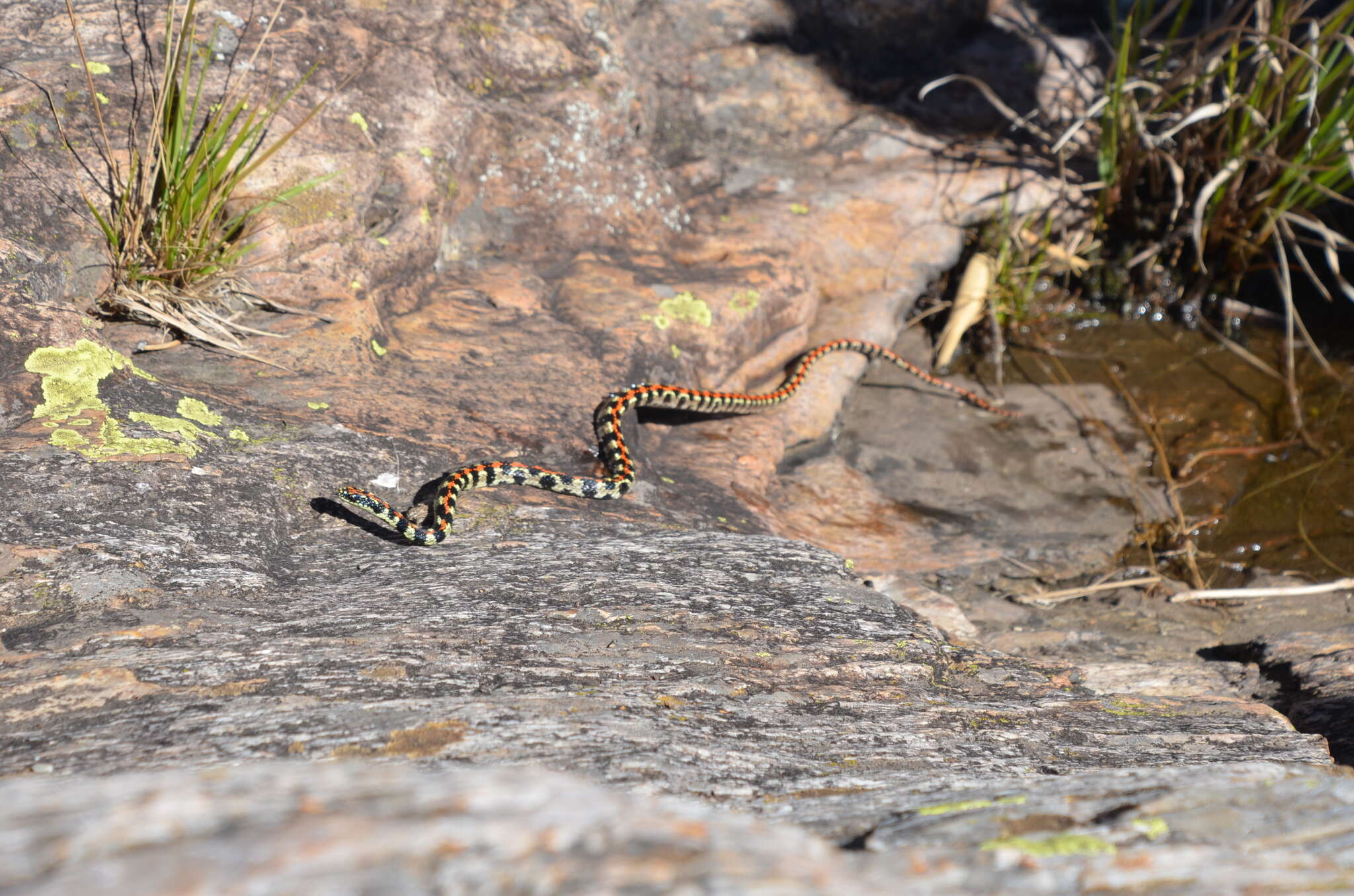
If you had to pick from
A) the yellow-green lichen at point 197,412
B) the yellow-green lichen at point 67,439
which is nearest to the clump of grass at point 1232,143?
the yellow-green lichen at point 197,412

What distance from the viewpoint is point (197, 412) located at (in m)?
4.35

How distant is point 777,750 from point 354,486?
2644 millimetres

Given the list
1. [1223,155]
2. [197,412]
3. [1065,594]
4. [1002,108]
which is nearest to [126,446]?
[197,412]

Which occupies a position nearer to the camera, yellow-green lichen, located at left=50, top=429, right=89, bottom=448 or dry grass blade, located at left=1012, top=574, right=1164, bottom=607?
yellow-green lichen, located at left=50, top=429, right=89, bottom=448

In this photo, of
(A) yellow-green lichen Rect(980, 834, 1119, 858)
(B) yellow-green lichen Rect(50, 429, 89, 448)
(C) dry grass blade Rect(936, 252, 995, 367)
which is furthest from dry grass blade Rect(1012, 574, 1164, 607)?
(B) yellow-green lichen Rect(50, 429, 89, 448)

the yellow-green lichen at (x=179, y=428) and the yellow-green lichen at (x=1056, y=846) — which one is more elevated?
the yellow-green lichen at (x=179, y=428)

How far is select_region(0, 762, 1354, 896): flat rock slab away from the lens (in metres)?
1.43

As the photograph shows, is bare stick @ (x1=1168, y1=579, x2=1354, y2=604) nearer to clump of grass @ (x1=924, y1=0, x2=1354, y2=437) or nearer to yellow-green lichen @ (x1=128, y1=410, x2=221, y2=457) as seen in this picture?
clump of grass @ (x1=924, y1=0, x2=1354, y2=437)

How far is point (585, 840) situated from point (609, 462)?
12.9 ft

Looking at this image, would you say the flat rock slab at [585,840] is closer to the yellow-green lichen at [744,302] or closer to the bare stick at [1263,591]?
the bare stick at [1263,591]

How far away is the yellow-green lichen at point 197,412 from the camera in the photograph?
4.30 metres

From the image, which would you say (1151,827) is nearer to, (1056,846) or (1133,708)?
(1056,846)

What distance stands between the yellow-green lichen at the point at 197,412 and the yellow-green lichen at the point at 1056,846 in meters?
3.85

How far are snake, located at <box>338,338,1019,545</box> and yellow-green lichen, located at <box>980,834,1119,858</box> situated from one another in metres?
3.04
